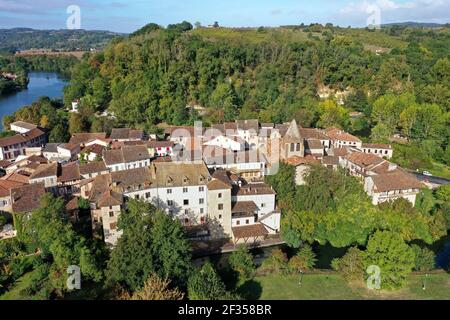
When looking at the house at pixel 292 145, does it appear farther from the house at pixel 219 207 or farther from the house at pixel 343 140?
the house at pixel 219 207

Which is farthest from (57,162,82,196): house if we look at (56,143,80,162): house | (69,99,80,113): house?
(69,99,80,113): house

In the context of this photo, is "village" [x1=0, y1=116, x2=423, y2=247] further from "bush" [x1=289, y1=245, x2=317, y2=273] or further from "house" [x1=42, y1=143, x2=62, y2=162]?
"bush" [x1=289, y1=245, x2=317, y2=273]

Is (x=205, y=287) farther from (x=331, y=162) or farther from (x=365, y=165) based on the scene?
(x=331, y=162)

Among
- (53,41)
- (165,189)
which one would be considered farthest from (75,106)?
(53,41)

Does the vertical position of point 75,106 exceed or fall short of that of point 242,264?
it exceeds it

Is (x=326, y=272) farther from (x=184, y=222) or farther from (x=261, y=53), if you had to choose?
(x=261, y=53)

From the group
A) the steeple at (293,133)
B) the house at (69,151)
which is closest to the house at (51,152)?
the house at (69,151)
